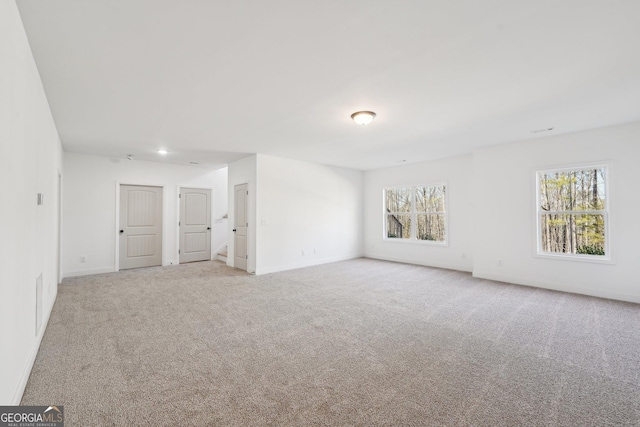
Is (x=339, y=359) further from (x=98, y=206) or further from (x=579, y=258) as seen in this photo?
(x=98, y=206)

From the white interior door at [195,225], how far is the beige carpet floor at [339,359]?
276 cm

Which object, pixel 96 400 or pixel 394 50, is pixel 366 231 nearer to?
pixel 394 50

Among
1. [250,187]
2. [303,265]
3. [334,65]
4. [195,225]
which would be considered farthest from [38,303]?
[195,225]

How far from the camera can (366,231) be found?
8.18 metres

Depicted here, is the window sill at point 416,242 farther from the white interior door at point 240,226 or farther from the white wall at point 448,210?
the white interior door at point 240,226

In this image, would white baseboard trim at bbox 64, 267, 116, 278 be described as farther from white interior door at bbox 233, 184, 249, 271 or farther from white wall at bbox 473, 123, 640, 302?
white wall at bbox 473, 123, 640, 302

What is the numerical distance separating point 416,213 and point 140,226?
262 inches

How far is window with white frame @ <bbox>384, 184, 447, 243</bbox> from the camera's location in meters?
6.62

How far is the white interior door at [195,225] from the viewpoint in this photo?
7.08 meters

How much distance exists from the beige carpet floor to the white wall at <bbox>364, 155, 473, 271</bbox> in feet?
6.14

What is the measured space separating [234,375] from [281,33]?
103 inches

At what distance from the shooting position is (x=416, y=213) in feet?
23.2

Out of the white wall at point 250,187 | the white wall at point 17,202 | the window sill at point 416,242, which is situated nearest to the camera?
the white wall at point 17,202

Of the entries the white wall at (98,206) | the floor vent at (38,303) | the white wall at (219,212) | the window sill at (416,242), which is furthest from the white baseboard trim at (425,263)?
the floor vent at (38,303)
